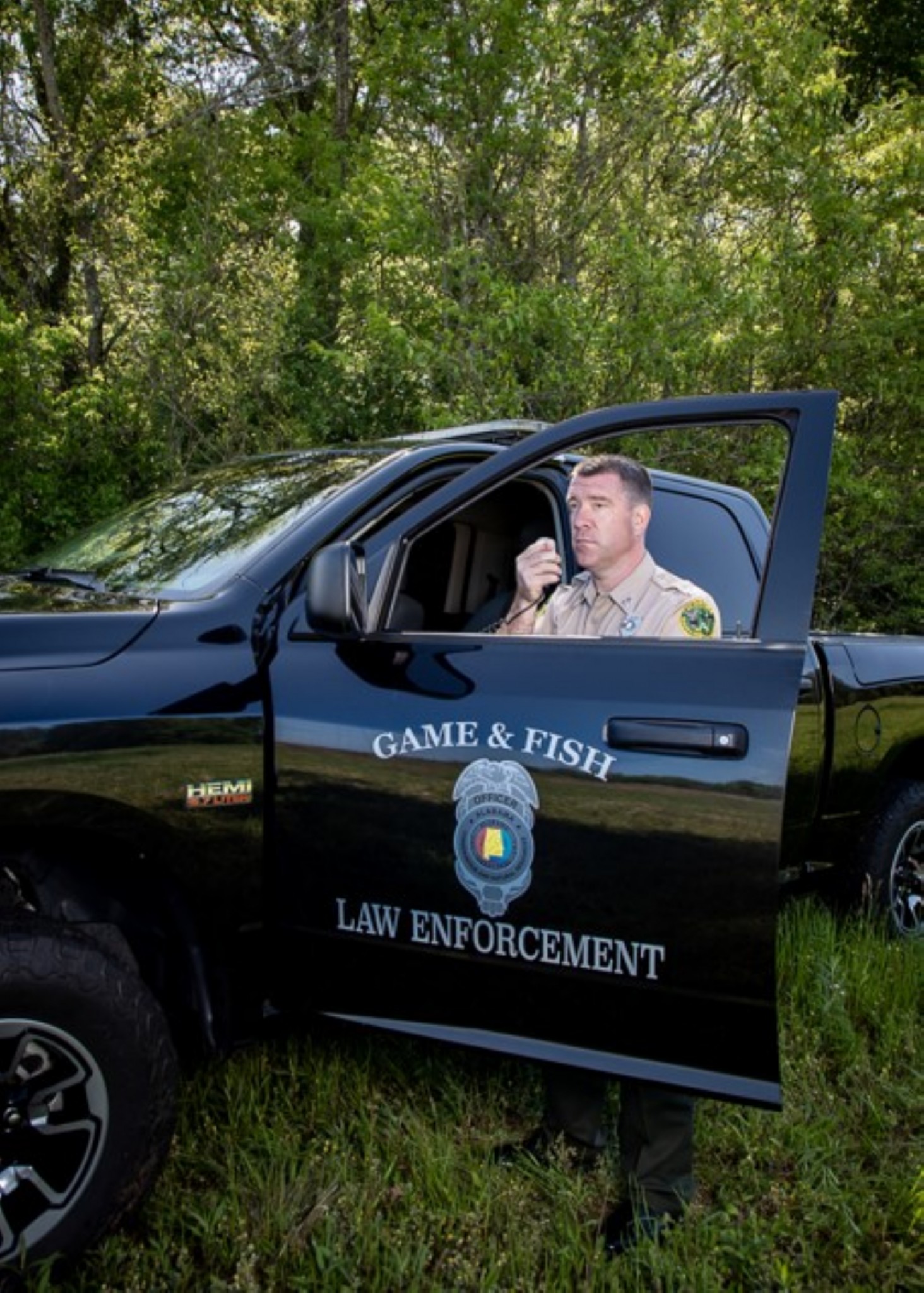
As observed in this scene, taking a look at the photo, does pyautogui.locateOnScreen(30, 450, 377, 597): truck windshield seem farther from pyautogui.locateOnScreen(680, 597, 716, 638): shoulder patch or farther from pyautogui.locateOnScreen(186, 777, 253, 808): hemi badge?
pyautogui.locateOnScreen(680, 597, 716, 638): shoulder patch

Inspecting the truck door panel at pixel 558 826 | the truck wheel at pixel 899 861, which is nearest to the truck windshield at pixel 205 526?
the truck door panel at pixel 558 826

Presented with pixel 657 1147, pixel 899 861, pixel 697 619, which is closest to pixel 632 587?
pixel 697 619

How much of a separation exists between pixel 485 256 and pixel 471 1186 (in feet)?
26.0

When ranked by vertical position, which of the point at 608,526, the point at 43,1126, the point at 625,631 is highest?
the point at 608,526

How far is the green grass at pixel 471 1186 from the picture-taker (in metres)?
2.24

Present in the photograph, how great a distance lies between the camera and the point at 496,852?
7.56 feet

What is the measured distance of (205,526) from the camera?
3.04 meters

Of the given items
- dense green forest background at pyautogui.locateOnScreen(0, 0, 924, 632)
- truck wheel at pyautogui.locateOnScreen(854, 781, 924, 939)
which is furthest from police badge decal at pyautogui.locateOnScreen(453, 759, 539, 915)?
dense green forest background at pyautogui.locateOnScreen(0, 0, 924, 632)

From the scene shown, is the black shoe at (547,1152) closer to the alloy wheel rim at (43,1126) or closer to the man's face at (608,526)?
the alloy wheel rim at (43,1126)

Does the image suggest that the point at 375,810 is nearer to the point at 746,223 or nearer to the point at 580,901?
the point at 580,901

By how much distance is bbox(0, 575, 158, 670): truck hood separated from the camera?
219cm

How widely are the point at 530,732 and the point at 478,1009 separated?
609mm

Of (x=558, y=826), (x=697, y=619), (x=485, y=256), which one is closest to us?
(x=558, y=826)

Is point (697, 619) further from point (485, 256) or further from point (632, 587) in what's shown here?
point (485, 256)
